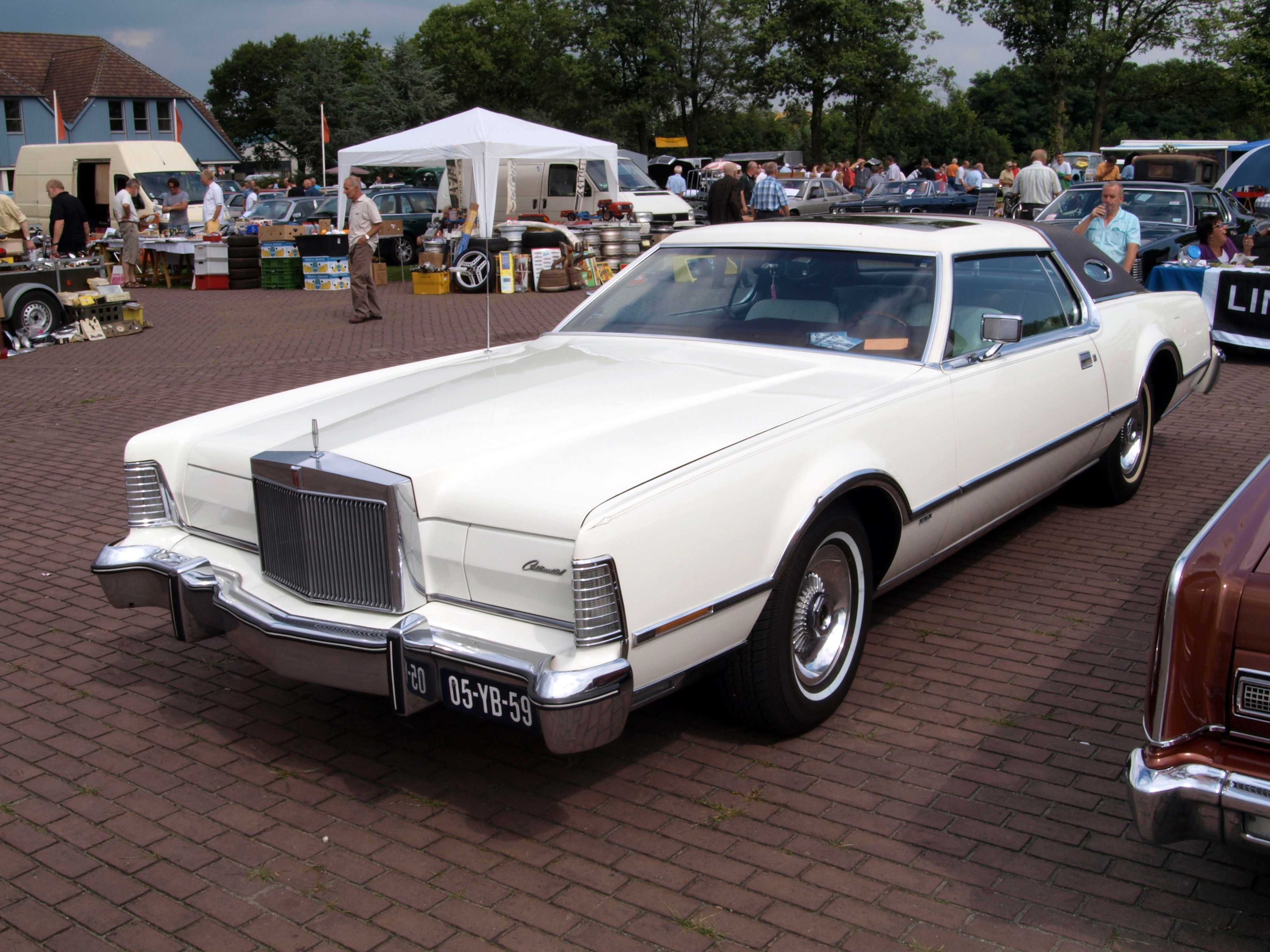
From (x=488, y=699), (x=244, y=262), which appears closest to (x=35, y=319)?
(x=244, y=262)

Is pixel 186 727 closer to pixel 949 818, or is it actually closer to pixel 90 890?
pixel 90 890

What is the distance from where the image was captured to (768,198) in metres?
16.6

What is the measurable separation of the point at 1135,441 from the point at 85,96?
59142 mm

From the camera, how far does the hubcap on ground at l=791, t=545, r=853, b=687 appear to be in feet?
11.7

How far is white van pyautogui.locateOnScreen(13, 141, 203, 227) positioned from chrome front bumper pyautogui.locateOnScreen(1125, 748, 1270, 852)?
954 inches

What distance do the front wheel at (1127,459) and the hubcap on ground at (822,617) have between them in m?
2.73

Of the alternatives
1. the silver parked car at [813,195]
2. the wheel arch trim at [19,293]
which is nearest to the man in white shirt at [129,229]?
the wheel arch trim at [19,293]

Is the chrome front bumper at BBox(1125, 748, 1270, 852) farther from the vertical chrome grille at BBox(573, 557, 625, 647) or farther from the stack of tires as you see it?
the stack of tires

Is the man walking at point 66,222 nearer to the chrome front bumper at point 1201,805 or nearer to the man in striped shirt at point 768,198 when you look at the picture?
the man in striped shirt at point 768,198

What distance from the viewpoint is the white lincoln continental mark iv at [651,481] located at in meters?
2.89

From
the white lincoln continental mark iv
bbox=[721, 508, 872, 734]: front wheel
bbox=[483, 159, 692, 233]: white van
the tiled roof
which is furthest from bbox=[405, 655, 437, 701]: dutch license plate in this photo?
the tiled roof

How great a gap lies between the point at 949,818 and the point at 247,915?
197 centimetres

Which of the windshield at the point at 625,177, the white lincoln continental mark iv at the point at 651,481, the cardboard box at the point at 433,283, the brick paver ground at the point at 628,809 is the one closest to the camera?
the brick paver ground at the point at 628,809

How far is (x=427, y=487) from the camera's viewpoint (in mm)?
3062
